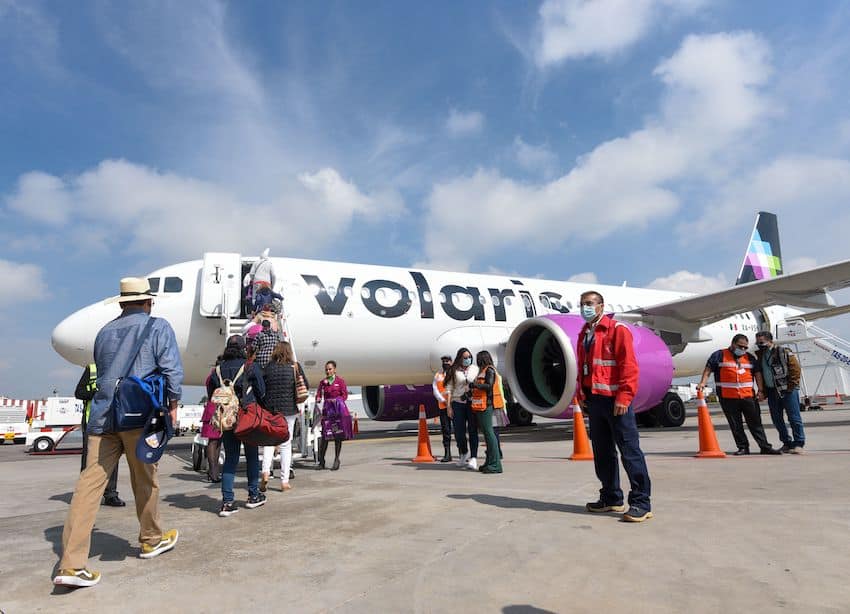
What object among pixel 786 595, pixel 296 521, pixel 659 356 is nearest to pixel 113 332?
pixel 296 521

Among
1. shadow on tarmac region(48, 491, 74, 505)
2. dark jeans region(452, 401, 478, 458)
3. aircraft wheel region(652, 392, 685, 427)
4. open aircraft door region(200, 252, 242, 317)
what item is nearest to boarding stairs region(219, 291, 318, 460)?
open aircraft door region(200, 252, 242, 317)

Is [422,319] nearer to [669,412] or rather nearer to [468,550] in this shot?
[669,412]

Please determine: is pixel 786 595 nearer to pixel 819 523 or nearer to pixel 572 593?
pixel 572 593

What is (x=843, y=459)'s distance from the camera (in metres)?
5.61

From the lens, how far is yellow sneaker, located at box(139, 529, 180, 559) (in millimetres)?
2957

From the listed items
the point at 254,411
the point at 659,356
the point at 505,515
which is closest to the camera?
the point at 505,515

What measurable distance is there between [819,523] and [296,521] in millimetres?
3073

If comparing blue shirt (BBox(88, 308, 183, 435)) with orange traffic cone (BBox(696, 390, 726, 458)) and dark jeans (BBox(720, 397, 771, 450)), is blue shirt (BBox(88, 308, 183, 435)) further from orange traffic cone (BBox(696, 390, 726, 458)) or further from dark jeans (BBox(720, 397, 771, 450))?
dark jeans (BBox(720, 397, 771, 450))

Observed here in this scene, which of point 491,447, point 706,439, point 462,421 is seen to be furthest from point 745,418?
point 462,421

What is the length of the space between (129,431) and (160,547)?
0.65 m

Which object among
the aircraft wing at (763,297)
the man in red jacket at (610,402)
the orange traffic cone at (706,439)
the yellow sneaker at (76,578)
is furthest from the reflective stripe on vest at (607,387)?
the aircraft wing at (763,297)

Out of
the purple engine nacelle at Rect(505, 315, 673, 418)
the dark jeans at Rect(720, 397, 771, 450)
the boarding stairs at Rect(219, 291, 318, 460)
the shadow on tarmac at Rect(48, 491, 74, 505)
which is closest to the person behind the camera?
the shadow on tarmac at Rect(48, 491, 74, 505)

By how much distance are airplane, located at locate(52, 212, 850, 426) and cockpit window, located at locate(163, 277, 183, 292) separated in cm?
2

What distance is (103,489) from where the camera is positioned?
2846 mm
